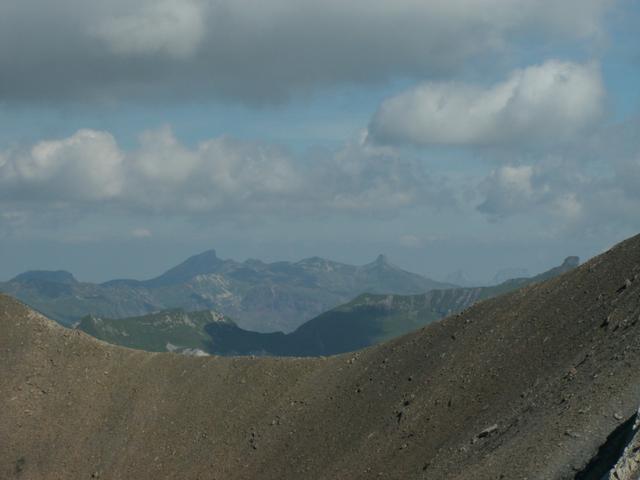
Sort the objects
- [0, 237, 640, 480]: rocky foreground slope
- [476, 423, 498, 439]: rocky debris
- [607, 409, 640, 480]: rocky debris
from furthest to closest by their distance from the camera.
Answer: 1. [476, 423, 498, 439]: rocky debris
2. [0, 237, 640, 480]: rocky foreground slope
3. [607, 409, 640, 480]: rocky debris

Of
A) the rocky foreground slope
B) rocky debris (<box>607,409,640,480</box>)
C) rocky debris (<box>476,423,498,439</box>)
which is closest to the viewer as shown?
rocky debris (<box>607,409,640,480</box>)

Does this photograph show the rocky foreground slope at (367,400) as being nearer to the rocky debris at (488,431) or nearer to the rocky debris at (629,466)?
the rocky debris at (488,431)

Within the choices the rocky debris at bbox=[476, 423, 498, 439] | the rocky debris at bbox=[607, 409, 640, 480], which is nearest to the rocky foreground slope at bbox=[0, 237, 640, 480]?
the rocky debris at bbox=[476, 423, 498, 439]

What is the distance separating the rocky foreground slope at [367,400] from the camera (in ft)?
188

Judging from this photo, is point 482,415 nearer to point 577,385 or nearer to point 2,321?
point 577,385

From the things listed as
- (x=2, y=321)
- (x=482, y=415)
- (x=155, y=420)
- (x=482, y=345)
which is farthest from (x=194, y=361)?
(x=482, y=415)

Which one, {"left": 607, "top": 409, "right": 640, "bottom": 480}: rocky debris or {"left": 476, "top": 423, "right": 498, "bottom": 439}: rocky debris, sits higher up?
{"left": 607, "top": 409, "right": 640, "bottom": 480}: rocky debris

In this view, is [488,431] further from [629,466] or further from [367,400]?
[629,466]

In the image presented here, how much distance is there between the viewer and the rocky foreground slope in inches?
2253

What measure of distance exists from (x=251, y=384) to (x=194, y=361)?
1249 centimetres

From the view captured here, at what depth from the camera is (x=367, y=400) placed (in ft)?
283

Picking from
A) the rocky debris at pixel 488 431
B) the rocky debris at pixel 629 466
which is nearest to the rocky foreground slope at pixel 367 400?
the rocky debris at pixel 488 431

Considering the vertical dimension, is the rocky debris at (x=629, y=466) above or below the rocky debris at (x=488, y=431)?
above

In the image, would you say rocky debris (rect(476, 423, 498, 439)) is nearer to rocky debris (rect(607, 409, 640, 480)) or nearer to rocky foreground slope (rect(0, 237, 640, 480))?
rocky foreground slope (rect(0, 237, 640, 480))
